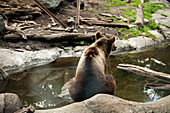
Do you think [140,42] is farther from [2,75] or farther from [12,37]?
[2,75]

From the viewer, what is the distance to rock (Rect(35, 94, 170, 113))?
3.62m

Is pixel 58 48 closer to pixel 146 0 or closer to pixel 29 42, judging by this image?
pixel 29 42

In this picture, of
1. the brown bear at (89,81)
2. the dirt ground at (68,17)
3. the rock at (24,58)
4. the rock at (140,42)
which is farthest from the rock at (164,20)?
the brown bear at (89,81)

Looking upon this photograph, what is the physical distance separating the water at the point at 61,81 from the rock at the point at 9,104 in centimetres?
157

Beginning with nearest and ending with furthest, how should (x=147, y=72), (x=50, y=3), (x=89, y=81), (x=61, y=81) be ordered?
(x=89, y=81)
(x=61, y=81)
(x=147, y=72)
(x=50, y=3)

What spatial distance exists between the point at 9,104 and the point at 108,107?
1.63 metres

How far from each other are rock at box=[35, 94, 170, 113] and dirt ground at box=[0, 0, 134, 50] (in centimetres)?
559

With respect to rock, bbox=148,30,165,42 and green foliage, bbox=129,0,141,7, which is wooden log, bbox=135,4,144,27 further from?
rock, bbox=148,30,165,42

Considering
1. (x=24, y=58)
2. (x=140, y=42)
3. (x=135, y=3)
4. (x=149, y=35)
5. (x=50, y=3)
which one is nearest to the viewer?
(x=24, y=58)

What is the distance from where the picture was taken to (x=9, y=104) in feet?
11.9

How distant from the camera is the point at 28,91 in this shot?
19.8ft

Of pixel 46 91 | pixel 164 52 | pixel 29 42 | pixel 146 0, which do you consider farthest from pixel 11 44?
pixel 146 0

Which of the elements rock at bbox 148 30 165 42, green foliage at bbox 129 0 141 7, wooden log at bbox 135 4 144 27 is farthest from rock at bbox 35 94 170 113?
green foliage at bbox 129 0 141 7

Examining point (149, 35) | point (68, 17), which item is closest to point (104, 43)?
point (149, 35)
